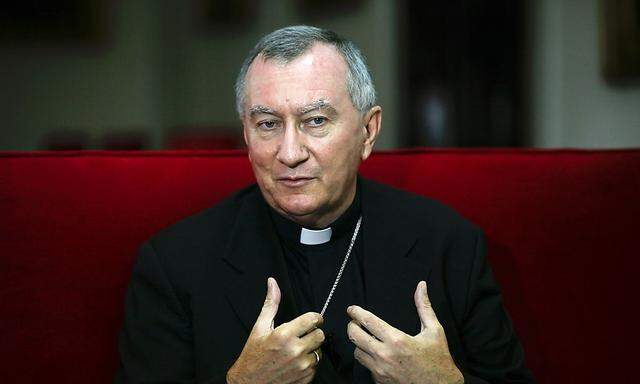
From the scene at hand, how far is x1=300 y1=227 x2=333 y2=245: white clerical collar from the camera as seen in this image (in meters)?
1.64

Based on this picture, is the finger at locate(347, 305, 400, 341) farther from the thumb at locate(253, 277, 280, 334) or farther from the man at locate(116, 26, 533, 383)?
the thumb at locate(253, 277, 280, 334)

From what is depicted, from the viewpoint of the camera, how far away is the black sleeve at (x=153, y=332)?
1.47 metres

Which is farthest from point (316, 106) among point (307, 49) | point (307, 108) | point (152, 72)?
point (152, 72)

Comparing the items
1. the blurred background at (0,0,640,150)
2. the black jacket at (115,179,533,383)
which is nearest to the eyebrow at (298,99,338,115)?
the black jacket at (115,179,533,383)

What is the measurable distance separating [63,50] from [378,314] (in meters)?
3.52

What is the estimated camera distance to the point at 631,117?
130 inches

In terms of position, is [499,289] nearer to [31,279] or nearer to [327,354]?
[327,354]

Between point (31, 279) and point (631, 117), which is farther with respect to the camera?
point (631, 117)

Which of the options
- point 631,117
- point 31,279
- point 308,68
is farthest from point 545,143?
point 31,279

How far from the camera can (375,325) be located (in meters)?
1.38

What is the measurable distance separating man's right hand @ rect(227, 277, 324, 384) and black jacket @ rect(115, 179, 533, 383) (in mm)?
89

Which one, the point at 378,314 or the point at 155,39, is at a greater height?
the point at 155,39

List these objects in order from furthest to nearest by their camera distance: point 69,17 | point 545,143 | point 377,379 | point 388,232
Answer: point 69,17 < point 545,143 < point 388,232 < point 377,379

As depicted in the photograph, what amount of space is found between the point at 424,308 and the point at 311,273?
309mm
